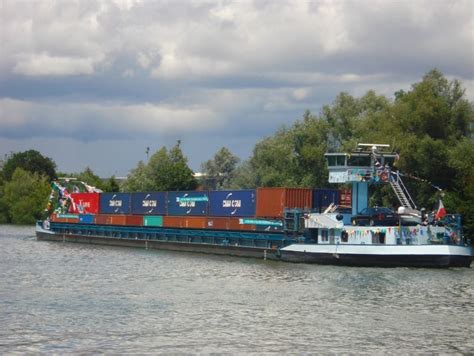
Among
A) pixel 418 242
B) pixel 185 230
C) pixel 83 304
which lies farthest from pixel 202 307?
pixel 185 230

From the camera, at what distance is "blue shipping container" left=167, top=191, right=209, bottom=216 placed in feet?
219

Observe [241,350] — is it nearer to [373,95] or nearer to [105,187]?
[373,95]

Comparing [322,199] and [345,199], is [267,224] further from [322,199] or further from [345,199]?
[345,199]

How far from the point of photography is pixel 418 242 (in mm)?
50375

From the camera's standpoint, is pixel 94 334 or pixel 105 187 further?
pixel 105 187

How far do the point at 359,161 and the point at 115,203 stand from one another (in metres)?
31.2

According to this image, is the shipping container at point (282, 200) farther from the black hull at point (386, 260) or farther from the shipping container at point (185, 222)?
the shipping container at point (185, 222)

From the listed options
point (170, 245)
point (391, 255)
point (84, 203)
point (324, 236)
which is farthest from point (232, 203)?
point (84, 203)

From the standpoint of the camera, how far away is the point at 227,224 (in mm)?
62594

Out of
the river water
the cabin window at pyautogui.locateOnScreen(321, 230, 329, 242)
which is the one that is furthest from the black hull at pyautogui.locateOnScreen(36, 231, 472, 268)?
the cabin window at pyautogui.locateOnScreen(321, 230, 329, 242)

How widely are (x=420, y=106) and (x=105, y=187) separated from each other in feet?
243

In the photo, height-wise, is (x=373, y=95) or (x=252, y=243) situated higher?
(x=373, y=95)

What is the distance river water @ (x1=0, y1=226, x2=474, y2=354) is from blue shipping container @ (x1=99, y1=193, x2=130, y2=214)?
2267 cm

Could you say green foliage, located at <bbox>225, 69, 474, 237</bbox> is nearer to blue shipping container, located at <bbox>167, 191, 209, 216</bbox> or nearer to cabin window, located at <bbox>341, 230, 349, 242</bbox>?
cabin window, located at <bbox>341, 230, 349, 242</bbox>
